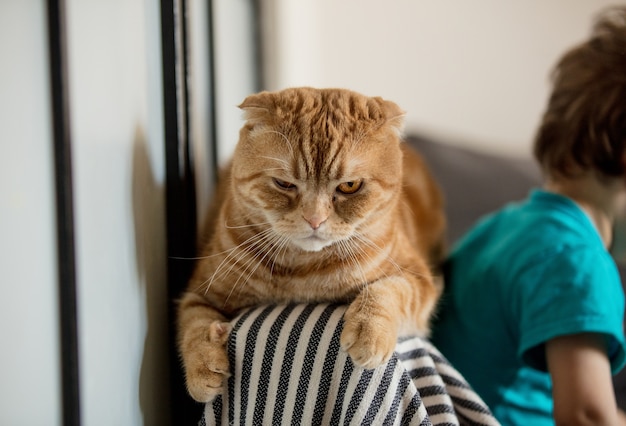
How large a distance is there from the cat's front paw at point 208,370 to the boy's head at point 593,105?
84 centimetres

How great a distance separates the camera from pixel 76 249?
641 millimetres

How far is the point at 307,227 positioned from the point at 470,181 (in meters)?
1.40

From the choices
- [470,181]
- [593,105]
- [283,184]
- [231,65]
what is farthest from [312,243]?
[470,181]

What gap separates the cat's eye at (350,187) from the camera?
35.2 inches

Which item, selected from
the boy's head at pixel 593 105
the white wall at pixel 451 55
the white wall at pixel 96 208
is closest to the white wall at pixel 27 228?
the white wall at pixel 96 208

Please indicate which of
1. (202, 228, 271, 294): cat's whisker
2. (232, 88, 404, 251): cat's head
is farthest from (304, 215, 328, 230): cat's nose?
(202, 228, 271, 294): cat's whisker

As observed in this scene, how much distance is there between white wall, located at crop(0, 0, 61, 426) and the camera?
0.54m

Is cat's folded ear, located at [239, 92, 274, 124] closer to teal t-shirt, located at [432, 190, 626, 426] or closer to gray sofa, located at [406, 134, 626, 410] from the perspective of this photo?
teal t-shirt, located at [432, 190, 626, 426]

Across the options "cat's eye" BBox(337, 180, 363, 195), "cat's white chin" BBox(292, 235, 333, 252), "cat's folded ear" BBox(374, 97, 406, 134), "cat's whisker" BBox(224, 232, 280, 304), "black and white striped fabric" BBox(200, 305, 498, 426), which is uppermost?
"cat's folded ear" BBox(374, 97, 406, 134)

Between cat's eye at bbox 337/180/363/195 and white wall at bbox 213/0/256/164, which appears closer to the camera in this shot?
cat's eye at bbox 337/180/363/195

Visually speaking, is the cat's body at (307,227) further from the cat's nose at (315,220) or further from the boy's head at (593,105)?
the boy's head at (593,105)

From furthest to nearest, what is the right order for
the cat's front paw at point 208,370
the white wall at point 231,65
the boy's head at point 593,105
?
the white wall at point 231,65, the boy's head at point 593,105, the cat's front paw at point 208,370

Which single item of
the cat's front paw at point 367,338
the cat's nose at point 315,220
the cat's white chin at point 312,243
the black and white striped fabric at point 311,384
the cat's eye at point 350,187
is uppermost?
the cat's eye at point 350,187

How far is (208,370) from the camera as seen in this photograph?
0.82 meters
